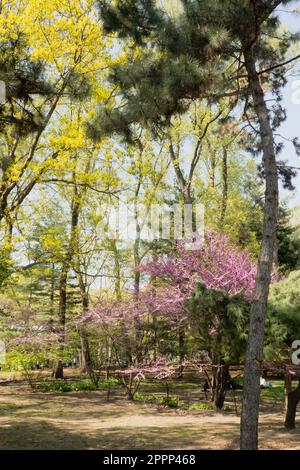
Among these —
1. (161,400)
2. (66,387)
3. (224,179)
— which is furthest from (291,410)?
(224,179)

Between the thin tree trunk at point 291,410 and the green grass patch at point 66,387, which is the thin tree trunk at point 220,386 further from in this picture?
the green grass patch at point 66,387

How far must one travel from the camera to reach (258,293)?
252 inches

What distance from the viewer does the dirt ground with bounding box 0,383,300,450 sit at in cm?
716

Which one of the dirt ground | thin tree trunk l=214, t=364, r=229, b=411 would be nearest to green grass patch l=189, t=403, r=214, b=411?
thin tree trunk l=214, t=364, r=229, b=411

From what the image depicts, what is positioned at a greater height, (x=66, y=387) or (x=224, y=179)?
→ (x=224, y=179)

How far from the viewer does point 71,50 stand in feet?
30.6

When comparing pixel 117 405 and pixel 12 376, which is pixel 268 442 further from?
pixel 12 376

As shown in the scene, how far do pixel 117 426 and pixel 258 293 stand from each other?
4504mm

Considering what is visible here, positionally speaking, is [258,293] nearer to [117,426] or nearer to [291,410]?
[291,410]

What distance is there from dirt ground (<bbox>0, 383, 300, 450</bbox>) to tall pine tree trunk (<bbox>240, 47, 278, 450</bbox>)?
1.10 metres

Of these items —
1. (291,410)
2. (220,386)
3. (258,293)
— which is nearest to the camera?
(258,293)

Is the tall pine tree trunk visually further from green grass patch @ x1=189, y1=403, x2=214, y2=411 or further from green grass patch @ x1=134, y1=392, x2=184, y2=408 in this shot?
green grass patch @ x1=134, y1=392, x2=184, y2=408

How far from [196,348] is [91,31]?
858 centimetres

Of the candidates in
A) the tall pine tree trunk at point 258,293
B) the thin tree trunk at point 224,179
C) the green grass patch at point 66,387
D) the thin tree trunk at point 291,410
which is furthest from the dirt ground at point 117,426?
the thin tree trunk at point 224,179
